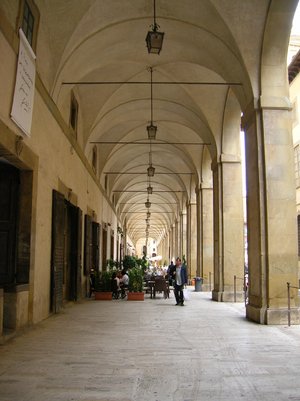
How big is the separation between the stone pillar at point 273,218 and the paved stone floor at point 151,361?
647mm

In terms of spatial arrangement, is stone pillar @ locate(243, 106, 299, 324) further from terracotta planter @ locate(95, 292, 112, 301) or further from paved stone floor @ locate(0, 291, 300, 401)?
terracotta planter @ locate(95, 292, 112, 301)

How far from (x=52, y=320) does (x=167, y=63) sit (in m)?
8.61

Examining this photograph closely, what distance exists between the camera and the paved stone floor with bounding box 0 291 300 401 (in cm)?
473

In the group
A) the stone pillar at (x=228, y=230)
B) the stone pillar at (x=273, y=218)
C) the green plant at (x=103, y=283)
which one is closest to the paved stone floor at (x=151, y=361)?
the stone pillar at (x=273, y=218)

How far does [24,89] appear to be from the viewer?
8.42m

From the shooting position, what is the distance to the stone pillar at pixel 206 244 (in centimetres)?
2061

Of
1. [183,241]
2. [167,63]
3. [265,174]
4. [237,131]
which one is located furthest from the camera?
[183,241]

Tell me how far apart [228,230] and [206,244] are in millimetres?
5531

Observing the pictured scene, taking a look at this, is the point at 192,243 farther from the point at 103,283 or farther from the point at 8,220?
the point at 8,220

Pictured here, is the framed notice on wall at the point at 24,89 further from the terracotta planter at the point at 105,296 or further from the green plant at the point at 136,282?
the terracotta planter at the point at 105,296

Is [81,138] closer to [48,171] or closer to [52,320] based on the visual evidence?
[48,171]

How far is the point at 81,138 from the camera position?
1645 cm

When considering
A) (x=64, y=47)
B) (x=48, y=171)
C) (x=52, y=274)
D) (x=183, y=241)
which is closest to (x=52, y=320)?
(x=52, y=274)

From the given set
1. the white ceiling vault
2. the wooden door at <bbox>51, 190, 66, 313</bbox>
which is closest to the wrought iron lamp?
the white ceiling vault
